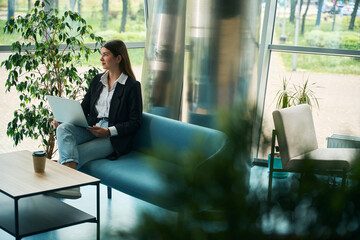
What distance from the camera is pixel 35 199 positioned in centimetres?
351

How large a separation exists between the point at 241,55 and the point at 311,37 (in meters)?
1.13

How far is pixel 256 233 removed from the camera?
444 millimetres

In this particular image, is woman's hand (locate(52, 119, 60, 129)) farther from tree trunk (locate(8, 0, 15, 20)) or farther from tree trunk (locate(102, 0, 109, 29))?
tree trunk (locate(102, 0, 109, 29))

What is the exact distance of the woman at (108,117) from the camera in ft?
12.4

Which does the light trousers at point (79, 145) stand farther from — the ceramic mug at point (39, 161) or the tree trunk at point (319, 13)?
the tree trunk at point (319, 13)

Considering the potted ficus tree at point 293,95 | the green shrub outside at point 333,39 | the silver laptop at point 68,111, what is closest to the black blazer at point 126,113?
the silver laptop at point 68,111

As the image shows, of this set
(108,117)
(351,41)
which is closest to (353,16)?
(351,41)

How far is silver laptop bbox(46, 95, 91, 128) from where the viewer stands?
12.0 ft

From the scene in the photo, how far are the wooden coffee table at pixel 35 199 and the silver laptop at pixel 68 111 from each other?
0.42 meters

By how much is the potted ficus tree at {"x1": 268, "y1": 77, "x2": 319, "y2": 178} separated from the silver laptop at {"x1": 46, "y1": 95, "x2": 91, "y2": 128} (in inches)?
79.0

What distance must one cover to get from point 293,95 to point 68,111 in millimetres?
2462

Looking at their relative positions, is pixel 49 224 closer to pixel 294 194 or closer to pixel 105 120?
pixel 105 120

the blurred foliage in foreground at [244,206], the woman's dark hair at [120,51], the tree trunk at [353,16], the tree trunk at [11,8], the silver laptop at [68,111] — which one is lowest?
the silver laptop at [68,111]

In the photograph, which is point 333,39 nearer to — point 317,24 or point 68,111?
point 317,24
